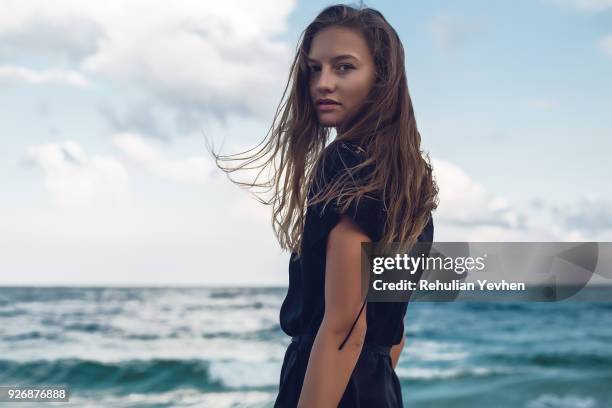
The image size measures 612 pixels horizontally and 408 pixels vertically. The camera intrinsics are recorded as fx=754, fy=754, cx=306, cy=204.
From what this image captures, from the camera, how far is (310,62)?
6.16 feet

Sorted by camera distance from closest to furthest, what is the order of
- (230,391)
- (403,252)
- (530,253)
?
(403,252)
(530,253)
(230,391)

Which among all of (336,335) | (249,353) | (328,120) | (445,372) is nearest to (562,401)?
(445,372)

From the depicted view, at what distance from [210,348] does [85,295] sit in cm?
1292

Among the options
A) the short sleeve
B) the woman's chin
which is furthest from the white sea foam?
the short sleeve

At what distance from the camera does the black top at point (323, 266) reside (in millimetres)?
1613

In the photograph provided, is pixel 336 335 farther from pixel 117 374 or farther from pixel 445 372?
pixel 445 372

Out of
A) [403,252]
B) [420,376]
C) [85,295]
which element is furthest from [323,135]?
[85,295]

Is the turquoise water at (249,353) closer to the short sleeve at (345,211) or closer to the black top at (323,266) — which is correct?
the black top at (323,266)

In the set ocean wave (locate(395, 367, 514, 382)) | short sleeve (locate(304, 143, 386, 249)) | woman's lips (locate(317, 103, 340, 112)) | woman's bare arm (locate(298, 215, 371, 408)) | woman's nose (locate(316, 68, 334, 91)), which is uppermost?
ocean wave (locate(395, 367, 514, 382))

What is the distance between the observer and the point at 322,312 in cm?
169

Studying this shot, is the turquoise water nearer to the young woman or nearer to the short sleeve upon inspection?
the young woman

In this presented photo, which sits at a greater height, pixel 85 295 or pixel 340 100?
pixel 85 295

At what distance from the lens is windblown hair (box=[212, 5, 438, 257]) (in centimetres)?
168

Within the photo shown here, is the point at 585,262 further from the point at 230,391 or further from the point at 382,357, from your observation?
the point at 230,391
